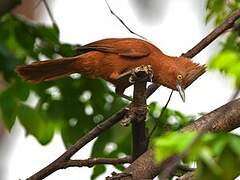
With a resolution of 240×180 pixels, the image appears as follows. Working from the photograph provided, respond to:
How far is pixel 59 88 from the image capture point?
4.25 m

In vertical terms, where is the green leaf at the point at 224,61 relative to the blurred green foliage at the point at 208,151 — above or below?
above

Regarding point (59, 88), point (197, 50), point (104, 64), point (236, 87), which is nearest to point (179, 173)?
point (197, 50)

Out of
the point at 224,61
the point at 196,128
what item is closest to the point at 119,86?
the point at 196,128

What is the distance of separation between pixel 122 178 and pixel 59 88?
1721 mm

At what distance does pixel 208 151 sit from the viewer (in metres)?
1.25

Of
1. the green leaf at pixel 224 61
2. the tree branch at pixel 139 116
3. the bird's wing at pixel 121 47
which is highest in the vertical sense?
the bird's wing at pixel 121 47

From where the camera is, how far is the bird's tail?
3.81 metres

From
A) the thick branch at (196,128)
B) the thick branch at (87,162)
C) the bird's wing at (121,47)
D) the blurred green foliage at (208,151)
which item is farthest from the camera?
the bird's wing at (121,47)

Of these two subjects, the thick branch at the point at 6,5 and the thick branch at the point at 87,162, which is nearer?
the thick branch at the point at 87,162

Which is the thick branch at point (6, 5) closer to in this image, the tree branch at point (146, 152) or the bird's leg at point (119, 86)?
the bird's leg at point (119, 86)

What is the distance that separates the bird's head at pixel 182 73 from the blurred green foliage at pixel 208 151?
220 cm

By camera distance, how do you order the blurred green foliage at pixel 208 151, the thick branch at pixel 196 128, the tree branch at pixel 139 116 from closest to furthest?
the blurred green foliage at pixel 208 151 → the thick branch at pixel 196 128 → the tree branch at pixel 139 116

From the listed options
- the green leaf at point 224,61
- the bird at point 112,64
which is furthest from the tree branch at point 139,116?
the green leaf at point 224,61

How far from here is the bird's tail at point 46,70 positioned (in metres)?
3.81
